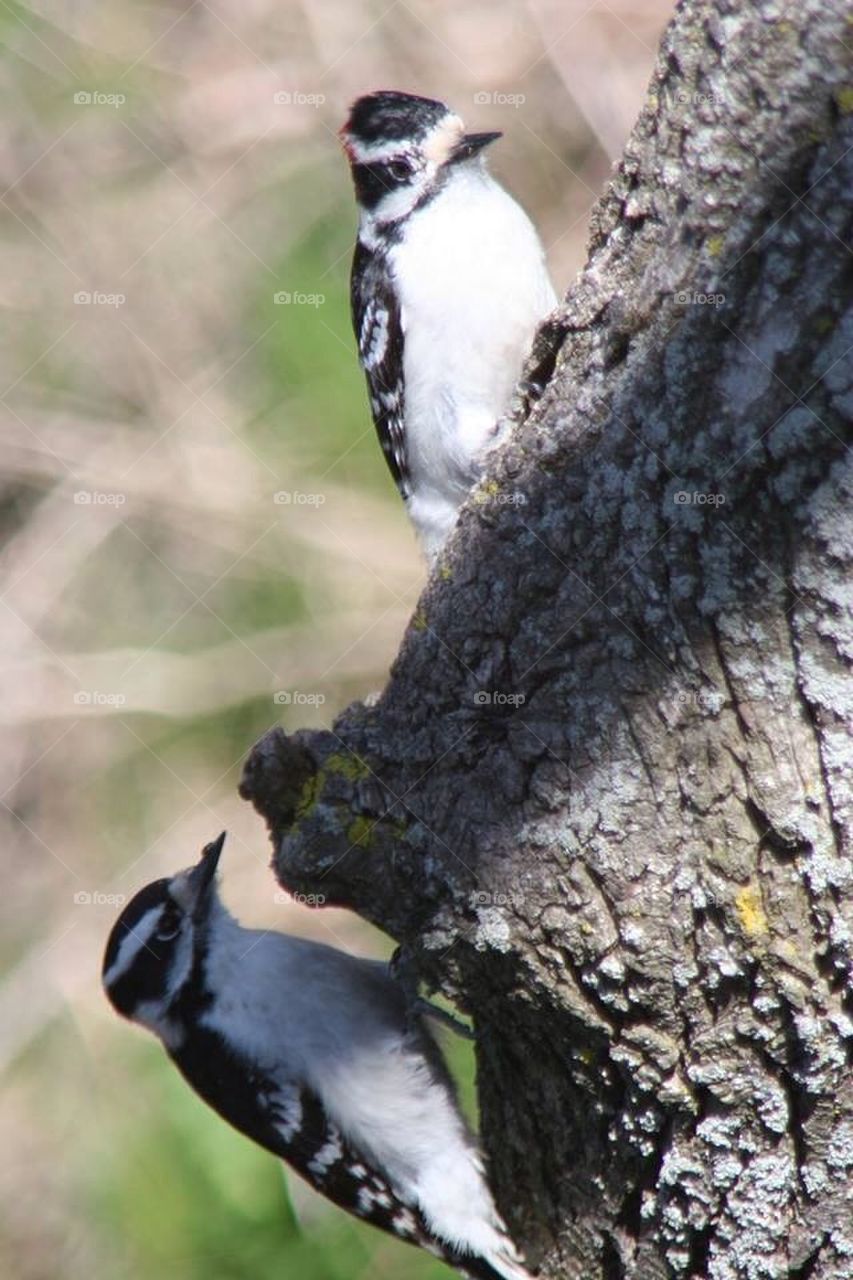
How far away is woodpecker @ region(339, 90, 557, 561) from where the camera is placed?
3789mm

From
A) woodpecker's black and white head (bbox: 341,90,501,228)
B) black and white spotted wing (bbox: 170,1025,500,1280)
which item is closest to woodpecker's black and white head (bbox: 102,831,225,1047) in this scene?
black and white spotted wing (bbox: 170,1025,500,1280)

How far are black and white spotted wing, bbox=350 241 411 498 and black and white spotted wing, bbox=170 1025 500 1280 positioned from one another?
1.75 metres

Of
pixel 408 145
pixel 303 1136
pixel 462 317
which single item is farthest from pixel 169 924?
pixel 408 145

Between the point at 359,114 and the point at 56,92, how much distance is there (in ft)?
9.07

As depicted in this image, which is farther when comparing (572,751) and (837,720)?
(572,751)

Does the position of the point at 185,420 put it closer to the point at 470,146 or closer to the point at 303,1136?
the point at 470,146

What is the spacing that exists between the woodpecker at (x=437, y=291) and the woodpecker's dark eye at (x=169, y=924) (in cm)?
129

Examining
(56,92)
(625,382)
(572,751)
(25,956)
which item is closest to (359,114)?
(625,382)

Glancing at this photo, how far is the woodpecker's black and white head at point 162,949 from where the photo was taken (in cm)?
402

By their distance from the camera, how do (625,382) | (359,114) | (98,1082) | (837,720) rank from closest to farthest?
(837,720) < (625,382) < (359,114) < (98,1082)

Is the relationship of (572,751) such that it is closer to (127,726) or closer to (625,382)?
(625,382)

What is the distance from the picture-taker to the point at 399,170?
4016mm

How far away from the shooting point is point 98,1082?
5.42 meters

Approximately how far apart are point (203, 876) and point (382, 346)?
164 cm
